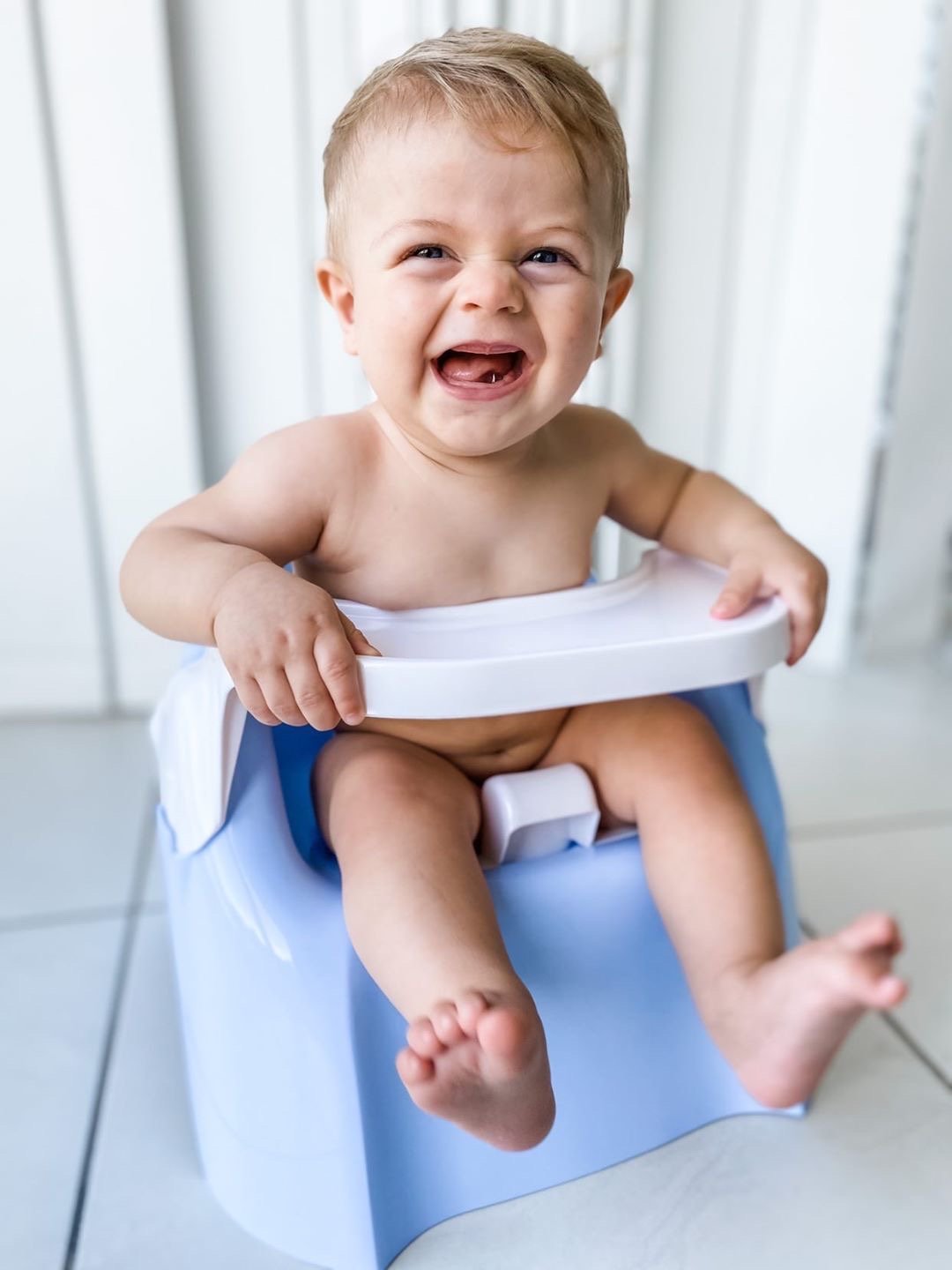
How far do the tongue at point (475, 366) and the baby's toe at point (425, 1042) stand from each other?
290 millimetres

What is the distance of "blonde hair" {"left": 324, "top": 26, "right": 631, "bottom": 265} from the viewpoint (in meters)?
0.51

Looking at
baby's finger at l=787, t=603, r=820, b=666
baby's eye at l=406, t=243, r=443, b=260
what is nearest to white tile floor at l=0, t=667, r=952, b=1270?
baby's finger at l=787, t=603, r=820, b=666

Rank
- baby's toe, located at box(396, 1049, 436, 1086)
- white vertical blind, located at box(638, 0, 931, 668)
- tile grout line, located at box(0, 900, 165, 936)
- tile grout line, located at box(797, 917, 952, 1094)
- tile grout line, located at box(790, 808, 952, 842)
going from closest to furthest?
baby's toe, located at box(396, 1049, 436, 1086)
tile grout line, located at box(797, 917, 952, 1094)
tile grout line, located at box(0, 900, 165, 936)
tile grout line, located at box(790, 808, 952, 842)
white vertical blind, located at box(638, 0, 931, 668)

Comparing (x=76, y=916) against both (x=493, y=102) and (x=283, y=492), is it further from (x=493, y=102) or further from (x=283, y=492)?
(x=493, y=102)

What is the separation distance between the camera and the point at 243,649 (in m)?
0.48

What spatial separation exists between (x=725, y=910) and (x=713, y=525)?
9.0 inches

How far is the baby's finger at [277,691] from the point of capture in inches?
18.8

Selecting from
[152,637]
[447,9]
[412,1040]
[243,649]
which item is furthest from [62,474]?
[412,1040]

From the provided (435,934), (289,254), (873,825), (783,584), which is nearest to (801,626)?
(783,584)

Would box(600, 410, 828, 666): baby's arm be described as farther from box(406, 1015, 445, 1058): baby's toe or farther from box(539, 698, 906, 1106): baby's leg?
box(406, 1015, 445, 1058): baby's toe

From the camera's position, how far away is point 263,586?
1.62 feet

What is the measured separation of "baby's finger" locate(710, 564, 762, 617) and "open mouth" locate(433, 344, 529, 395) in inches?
6.1

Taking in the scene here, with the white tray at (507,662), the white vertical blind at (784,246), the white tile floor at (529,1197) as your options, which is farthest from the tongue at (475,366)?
the white vertical blind at (784,246)

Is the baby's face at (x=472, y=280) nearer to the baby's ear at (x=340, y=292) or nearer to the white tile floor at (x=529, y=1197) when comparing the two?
the baby's ear at (x=340, y=292)
